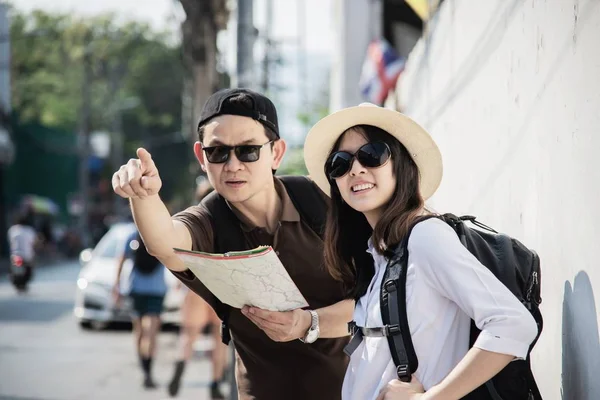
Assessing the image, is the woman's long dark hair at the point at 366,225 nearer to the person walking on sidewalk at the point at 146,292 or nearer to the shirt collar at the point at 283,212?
the shirt collar at the point at 283,212

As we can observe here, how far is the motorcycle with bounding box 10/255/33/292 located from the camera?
70.8ft

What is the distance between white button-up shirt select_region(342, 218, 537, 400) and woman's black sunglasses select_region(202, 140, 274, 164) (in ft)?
3.12

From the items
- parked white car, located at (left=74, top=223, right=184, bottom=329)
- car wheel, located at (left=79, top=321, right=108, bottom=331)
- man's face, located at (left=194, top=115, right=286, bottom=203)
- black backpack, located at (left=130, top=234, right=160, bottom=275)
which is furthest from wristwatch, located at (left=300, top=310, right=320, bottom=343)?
car wheel, located at (left=79, top=321, right=108, bottom=331)

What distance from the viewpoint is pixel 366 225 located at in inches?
117

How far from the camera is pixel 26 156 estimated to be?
51938mm

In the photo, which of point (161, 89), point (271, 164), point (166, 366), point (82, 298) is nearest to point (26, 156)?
point (161, 89)

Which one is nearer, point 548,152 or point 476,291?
point 476,291

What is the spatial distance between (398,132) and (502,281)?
57 centimetres

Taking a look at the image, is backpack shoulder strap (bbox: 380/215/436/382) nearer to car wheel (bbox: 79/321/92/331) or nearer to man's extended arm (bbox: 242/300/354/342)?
man's extended arm (bbox: 242/300/354/342)

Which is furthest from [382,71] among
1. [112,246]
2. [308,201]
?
[308,201]

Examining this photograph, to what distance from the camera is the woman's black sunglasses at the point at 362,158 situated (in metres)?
2.70

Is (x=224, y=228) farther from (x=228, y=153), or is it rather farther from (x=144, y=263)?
(x=144, y=263)

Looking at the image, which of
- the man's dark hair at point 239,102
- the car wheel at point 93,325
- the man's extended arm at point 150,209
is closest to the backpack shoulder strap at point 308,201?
the man's dark hair at point 239,102

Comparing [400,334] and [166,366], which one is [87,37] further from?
[400,334]
